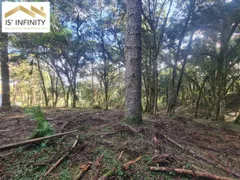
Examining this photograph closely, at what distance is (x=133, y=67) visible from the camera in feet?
12.1

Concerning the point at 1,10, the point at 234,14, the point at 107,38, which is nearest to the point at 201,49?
the point at 234,14

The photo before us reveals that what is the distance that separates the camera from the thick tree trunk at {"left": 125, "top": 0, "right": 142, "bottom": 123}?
12.0ft

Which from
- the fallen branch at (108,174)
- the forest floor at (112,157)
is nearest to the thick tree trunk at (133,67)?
the forest floor at (112,157)

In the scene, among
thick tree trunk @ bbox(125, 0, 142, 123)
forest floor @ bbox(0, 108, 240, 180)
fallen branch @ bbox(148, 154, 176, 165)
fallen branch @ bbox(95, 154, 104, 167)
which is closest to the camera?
forest floor @ bbox(0, 108, 240, 180)

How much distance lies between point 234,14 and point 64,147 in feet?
24.3

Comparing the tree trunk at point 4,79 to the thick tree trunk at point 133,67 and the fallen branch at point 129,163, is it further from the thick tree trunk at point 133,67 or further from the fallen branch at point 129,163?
the fallen branch at point 129,163

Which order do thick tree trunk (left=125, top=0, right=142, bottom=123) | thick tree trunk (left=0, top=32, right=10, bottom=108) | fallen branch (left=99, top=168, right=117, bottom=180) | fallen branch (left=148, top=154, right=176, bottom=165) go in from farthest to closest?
thick tree trunk (left=0, top=32, right=10, bottom=108) → thick tree trunk (left=125, top=0, right=142, bottom=123) → fallen branch (left=148, top=154, right=176, bottom=165) → fallen branch (left=99, top=168, right=117, bottom=180)

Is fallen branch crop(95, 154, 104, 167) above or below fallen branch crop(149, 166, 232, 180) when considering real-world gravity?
above

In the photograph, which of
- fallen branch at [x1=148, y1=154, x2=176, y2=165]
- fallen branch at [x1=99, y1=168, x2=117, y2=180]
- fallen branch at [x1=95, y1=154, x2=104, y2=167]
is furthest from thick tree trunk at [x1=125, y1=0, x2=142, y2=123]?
fallen branch at [x1=99, y1=168, x2=117, y2=180]

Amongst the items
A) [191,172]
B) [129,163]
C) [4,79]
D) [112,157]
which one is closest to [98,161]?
[112,157]

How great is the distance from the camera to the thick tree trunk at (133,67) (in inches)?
143

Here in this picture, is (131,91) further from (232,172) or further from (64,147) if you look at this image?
(232,172)

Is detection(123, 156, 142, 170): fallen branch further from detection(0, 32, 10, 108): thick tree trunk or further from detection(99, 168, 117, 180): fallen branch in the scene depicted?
detection(0, 32, 10, 108): thick tree trunk

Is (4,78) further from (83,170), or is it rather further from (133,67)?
(83,170)
